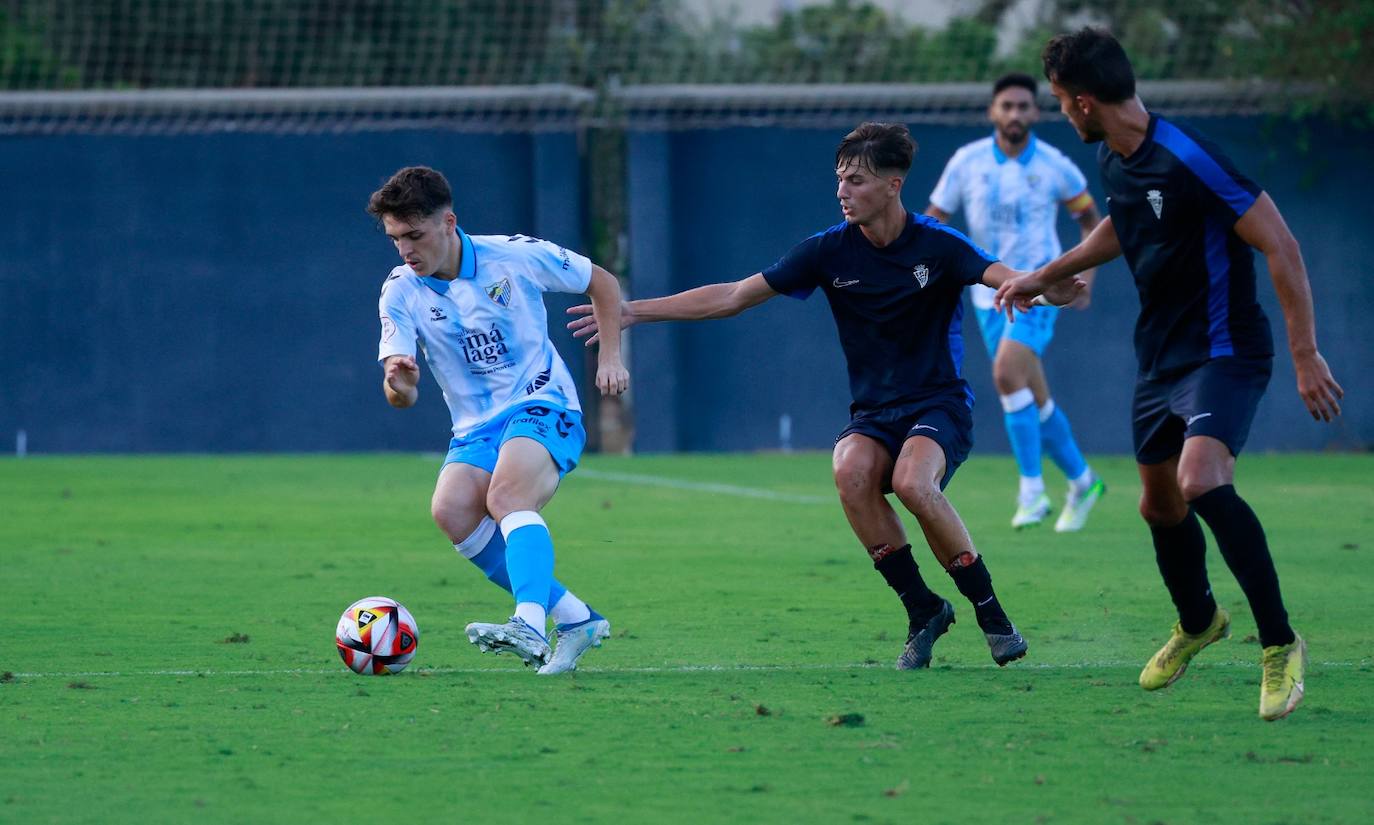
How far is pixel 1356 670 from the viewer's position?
18.9 ft

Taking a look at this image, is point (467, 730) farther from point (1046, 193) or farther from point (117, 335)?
point (117, 335)

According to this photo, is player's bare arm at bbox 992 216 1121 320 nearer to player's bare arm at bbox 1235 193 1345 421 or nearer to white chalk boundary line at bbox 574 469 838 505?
player's bare arm at bbox 1235 193 1345 421

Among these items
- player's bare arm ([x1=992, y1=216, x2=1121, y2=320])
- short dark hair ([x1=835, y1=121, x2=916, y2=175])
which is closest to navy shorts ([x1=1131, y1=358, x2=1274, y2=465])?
player's bare arm ([x1=992, y1=216, x2=1121, y2=320])

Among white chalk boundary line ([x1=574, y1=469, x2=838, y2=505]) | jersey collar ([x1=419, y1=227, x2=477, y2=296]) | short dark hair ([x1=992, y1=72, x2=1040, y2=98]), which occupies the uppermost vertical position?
short dark hair ([x1=992, y1=72, x2=1040, y2=98])

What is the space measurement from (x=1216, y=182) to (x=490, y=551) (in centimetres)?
267

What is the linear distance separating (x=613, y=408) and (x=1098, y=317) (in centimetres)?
478

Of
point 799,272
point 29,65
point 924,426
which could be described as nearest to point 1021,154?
point 799,272

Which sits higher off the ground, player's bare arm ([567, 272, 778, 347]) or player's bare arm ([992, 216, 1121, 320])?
player's bare arm ([992, 216, 1121, 320])

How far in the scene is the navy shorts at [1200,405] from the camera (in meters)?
5.10

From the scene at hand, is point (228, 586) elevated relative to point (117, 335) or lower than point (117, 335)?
lower

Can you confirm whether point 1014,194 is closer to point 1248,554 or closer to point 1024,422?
point 1024,422

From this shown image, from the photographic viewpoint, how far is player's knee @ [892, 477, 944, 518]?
5832mm

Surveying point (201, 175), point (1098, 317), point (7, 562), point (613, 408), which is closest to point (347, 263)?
point (201, 175)

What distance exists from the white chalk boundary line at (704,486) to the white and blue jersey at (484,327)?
6303 mm
